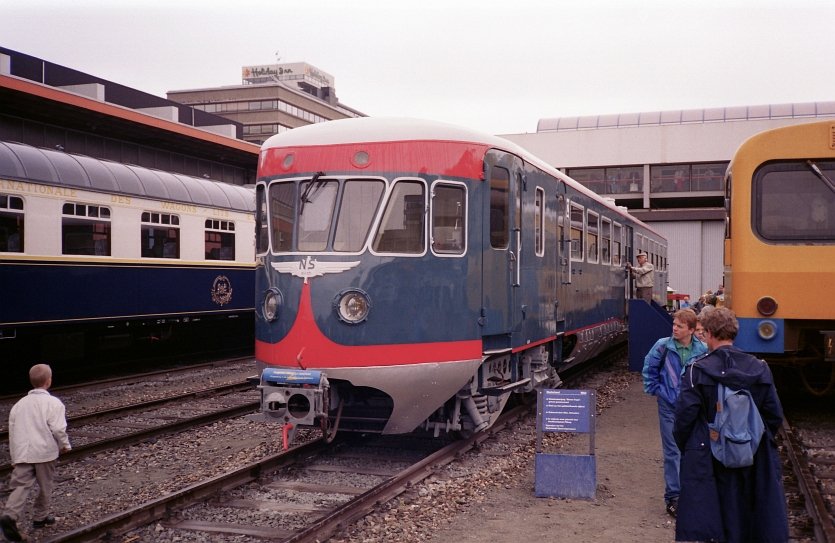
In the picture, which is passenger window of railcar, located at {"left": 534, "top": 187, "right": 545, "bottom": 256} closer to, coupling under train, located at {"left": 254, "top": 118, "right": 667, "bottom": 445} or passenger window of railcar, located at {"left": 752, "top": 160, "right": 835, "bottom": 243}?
coupling under train, located at {"left": 254, "top": 118, "right": 667, "bottom": 445}

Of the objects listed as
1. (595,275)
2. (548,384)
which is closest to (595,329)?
(595,275)

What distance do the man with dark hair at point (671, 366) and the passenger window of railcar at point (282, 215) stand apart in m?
3.48

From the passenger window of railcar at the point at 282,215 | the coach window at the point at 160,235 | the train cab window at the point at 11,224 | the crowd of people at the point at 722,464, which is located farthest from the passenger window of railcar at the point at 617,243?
the crowd of people at the point at 722,464

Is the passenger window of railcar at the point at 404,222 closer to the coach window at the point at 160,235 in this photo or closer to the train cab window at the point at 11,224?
the train cab window at the point at 11,224

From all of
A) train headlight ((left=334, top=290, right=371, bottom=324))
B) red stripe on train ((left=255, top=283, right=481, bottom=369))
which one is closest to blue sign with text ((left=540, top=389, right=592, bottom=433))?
red stripe on train ((left=255, top=283, right=481, bottom=369))

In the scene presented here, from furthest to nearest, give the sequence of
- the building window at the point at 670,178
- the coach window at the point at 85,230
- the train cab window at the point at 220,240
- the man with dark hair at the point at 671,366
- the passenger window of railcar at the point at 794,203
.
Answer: the building window at the point at 670,178 → the train cab window at the point at 220,240 → the coach window at the point at 85,230 → the passenger window of railcar at the point at 794,203 → the man with dark hair at the point at 671,366

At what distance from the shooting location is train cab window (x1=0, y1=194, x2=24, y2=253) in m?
12.4

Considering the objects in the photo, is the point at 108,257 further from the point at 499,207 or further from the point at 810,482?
the point at 810,482

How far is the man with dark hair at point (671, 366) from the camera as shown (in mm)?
5984

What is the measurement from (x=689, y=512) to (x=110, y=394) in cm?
1060

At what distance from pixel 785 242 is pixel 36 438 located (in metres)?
7.70

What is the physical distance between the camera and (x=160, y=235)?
15633mm

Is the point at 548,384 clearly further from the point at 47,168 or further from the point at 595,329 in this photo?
the point at 47,168

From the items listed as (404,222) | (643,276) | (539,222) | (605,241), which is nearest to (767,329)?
(539,222)
